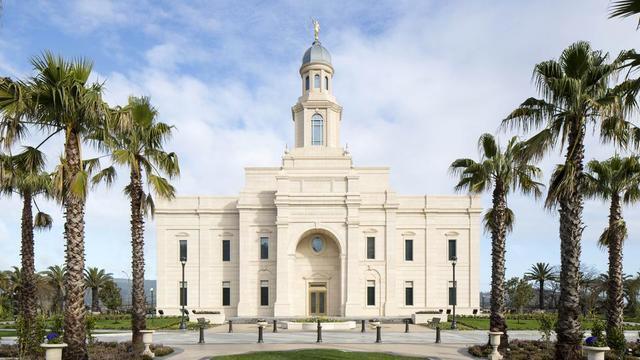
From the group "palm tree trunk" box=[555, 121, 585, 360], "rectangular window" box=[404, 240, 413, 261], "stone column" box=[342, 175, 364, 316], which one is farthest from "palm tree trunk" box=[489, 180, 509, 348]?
"rectangular window" box=[404, 240, 413, 261]

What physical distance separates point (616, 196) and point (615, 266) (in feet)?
9.50

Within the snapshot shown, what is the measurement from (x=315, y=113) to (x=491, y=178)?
2621cm

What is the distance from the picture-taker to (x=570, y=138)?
15398 millimetres

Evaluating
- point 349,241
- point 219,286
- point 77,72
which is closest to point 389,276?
point 349,241

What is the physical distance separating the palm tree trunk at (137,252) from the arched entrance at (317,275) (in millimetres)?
24550

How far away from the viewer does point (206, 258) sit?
4619 cm

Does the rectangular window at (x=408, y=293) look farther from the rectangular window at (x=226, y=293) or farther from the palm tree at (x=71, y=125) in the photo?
the palm tree at (x=71, y=125)

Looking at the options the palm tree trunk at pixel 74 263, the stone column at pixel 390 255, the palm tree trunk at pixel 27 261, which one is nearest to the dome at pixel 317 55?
the stone column at pixel 390 255

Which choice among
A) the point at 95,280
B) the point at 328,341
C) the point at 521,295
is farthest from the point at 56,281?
the point at 521,295

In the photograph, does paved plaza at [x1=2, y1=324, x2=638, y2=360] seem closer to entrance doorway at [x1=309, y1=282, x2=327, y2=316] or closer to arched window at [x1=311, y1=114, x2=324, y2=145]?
entrance doorway at [x1=309, y1=282, x2=327, y2=316]

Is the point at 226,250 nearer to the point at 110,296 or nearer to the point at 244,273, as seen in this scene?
the point at 244,273

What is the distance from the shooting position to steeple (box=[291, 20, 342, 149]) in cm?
4719

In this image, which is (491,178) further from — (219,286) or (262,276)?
(219,286)

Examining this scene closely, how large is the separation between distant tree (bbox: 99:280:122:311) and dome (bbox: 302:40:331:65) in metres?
28.1
